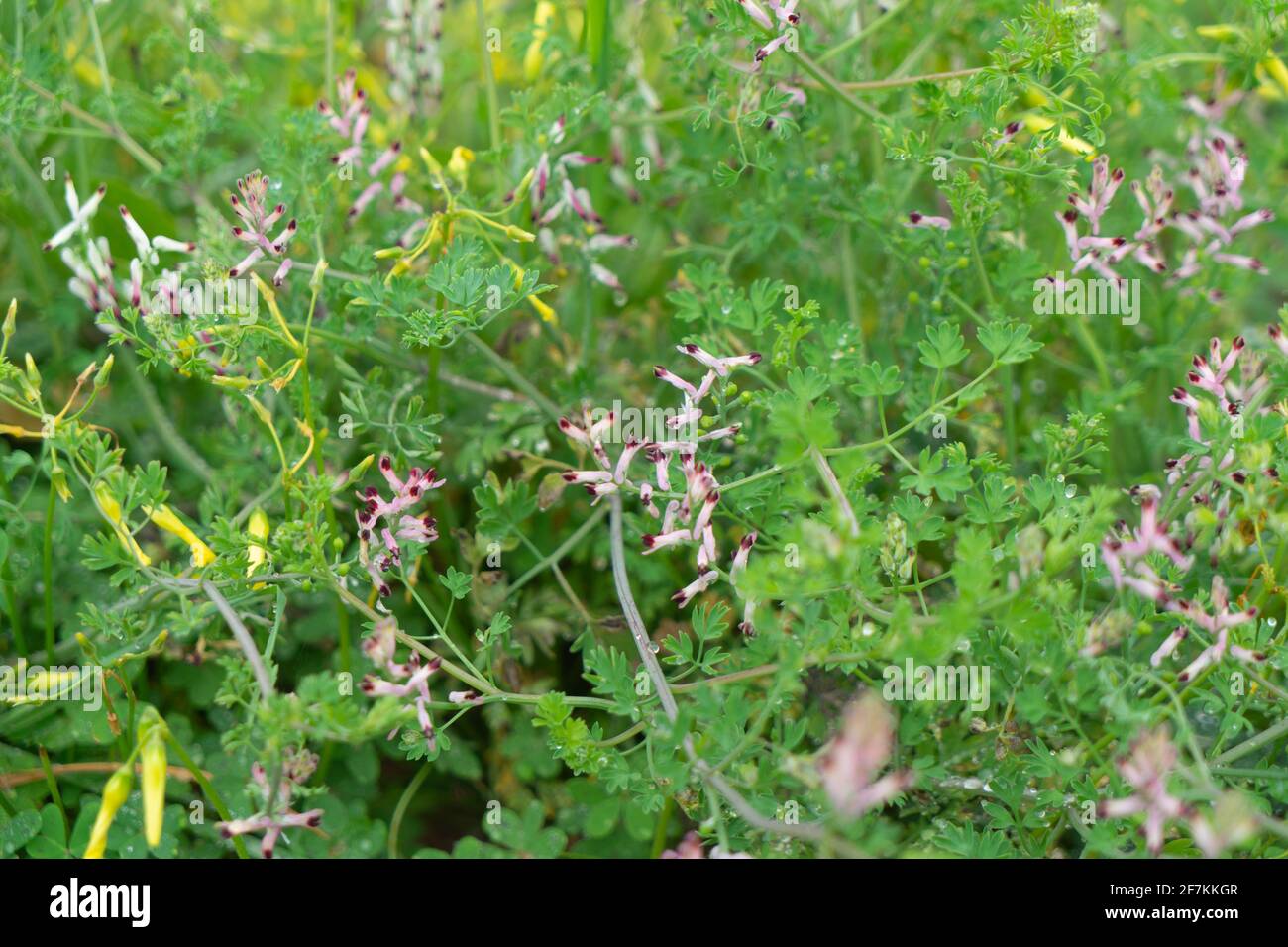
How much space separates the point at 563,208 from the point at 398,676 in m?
1.04

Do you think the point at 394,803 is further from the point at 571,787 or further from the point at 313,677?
the point at 313,677

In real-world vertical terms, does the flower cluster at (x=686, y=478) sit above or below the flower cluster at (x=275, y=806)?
above

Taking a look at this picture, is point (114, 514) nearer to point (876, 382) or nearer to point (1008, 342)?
point (876, 382)

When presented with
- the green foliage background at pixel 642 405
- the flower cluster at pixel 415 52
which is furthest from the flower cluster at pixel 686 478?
the flower cluster at pixel 415 52

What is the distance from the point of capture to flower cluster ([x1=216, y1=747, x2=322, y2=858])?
5.20 feet

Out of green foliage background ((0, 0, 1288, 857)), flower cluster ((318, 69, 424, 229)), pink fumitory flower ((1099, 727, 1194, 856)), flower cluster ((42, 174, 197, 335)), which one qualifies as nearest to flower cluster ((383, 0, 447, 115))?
green foliage background ((0, 0, 1288, 857))

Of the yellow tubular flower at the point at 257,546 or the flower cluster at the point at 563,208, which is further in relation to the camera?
the flower cluster at the point at 563,208

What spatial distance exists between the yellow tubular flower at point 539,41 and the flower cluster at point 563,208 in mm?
326

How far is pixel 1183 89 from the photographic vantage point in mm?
2779

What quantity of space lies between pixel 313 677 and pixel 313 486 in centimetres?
35

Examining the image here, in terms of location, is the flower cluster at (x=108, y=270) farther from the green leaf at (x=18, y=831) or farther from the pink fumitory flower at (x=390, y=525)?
the green leaf at (x=18, y=831)

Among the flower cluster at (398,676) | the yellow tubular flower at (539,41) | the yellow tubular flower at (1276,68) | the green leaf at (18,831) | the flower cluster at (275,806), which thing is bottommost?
the green leaf at (18,831)

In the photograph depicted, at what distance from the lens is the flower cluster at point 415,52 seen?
2559mm
